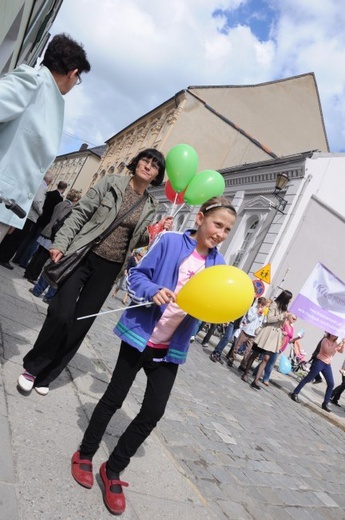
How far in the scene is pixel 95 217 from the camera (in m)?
3.08

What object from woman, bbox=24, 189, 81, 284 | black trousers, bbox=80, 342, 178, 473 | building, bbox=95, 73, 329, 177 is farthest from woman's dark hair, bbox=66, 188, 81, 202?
building, bbox=95, 73, 329, 177

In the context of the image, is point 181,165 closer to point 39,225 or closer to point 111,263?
point 111,263

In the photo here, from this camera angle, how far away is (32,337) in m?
4.15

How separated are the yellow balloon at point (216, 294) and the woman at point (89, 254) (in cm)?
100

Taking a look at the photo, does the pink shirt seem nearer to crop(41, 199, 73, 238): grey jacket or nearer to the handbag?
the handbag

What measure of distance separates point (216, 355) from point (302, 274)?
272 inches

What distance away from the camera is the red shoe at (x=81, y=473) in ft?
7.22

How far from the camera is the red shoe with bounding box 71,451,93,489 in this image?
2.20 meters

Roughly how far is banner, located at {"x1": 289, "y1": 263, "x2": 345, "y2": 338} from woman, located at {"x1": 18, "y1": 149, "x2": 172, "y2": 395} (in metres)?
8.21

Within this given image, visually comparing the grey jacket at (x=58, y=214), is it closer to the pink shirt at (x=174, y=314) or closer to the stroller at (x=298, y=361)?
the pink shirt at (x=174, y=314)

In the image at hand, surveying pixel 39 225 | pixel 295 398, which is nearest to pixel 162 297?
pixel 39 225

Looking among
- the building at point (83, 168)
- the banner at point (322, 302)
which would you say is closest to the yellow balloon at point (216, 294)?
the banner at point (322, 302)

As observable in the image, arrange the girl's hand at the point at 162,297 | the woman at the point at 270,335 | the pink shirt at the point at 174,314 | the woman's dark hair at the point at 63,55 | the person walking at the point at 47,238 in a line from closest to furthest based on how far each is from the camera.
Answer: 1. the girl's hand at the point at 162,297
2. the pink shirt at the point at 174,314
3. the woman's dark hair at the point at 63,55
4. the person walking at the point at 47,238
5. the woman at the point at 270,335

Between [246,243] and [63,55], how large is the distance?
1471cm
